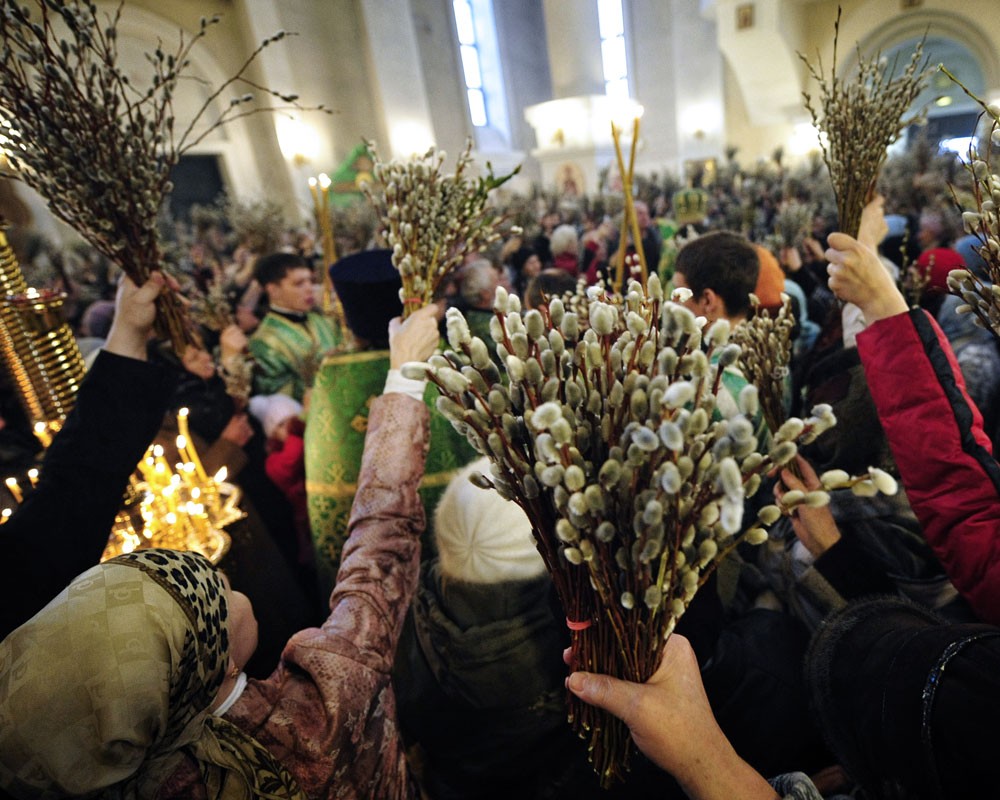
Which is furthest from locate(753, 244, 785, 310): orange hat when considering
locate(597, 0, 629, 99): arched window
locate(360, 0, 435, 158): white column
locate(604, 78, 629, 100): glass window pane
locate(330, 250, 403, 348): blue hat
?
locate(604, 78, 629, 100): glass window pane

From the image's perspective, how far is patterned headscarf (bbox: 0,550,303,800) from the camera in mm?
617

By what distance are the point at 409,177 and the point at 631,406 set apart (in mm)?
1133

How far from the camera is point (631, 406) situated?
0.60m

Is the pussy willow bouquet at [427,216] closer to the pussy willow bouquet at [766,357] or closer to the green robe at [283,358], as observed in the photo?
the pussy willow bouquet at [766,357]

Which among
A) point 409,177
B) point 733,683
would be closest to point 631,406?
point 733,683

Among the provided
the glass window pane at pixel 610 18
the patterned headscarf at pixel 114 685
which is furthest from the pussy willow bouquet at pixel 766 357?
the glass window pane at pixel 610 18

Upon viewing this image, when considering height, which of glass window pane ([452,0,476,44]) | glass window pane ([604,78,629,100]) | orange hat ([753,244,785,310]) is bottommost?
orange hat ([753,244,785,310])

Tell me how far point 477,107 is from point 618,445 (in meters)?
13.9

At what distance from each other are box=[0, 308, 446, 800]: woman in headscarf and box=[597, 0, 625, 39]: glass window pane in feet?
41.0

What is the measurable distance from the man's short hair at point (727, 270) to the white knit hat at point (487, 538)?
1074 mm

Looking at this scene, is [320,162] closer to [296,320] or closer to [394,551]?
[296,320]

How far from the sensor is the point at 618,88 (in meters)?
11.6

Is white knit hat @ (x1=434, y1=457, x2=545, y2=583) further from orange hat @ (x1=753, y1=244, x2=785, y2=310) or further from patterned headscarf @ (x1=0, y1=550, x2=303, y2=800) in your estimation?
orange hat @ (x1=753, y1=244, x2=785, y2=310)

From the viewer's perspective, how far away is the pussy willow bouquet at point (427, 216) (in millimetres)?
1464
